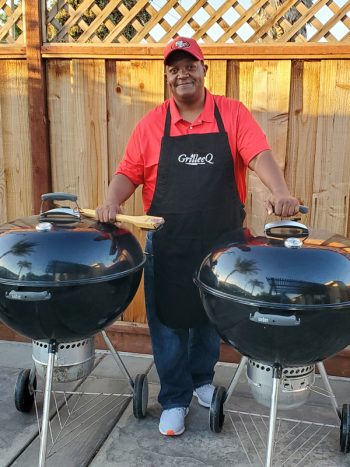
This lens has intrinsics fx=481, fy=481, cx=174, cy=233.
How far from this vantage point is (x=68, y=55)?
9.60ft

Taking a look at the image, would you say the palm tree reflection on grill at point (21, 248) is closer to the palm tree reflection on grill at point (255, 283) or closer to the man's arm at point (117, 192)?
the man's arm at point (117, 192)

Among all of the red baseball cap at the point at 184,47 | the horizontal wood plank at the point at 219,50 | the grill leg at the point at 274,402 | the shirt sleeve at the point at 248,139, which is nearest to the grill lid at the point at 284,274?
the grill leg at the point at 274,402

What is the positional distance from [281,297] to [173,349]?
966 mm

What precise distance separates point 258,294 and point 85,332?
740mm

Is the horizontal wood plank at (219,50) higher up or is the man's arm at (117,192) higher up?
the horizontal wood plank at (219,50)

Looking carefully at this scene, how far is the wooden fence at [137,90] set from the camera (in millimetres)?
2703

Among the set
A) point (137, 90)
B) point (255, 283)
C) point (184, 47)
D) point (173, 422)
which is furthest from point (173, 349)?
point (137, 90)

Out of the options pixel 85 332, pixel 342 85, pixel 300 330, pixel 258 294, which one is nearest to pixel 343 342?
pixel 300 330

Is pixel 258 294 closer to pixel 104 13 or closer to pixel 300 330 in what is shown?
pixel 300 330

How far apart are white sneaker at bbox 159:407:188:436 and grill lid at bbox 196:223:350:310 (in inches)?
37.4

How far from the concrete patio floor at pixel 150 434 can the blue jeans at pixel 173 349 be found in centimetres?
16

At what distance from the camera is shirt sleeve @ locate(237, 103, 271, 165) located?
7.02ft

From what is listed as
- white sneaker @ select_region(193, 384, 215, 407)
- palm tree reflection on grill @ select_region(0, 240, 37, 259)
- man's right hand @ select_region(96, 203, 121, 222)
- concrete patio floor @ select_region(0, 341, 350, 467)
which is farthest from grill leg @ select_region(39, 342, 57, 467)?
white sneaker @ select_region(193, 384, 215, 407)

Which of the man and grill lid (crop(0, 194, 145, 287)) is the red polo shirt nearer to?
the man
